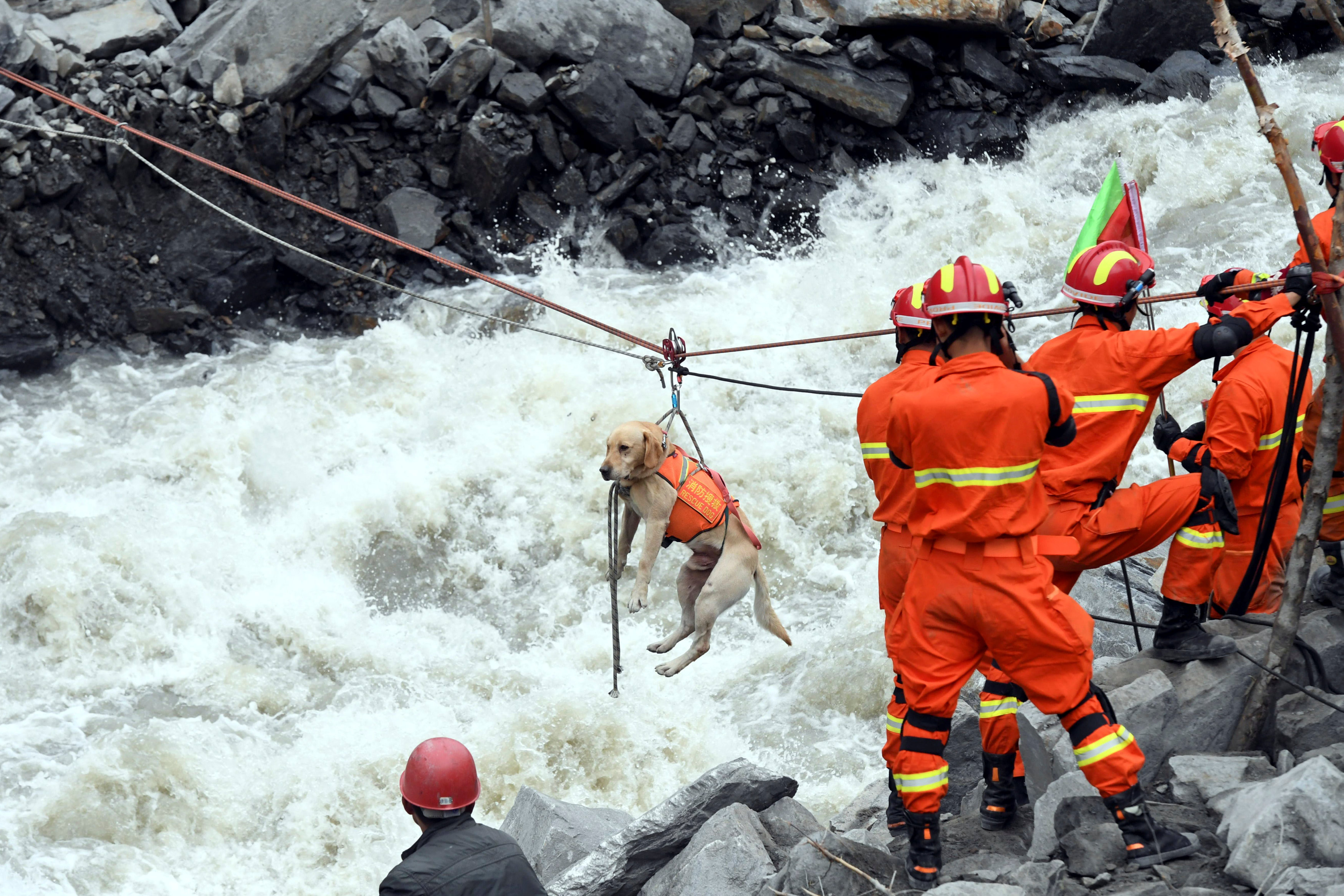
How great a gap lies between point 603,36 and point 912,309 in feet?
33.0

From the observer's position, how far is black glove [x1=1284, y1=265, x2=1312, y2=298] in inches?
177

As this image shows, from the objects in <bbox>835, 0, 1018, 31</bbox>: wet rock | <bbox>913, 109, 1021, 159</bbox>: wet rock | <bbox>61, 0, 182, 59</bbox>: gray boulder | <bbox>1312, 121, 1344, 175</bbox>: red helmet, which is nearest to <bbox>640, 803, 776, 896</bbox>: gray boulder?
<bbox>1312, 121, 1344, 175</bbox>: red helmet

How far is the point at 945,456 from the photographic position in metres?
4.14

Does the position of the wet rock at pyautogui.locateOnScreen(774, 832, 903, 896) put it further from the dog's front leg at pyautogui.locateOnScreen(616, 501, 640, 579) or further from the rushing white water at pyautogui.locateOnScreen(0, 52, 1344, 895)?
the rushing white water at pyautogui.locateOnScreen(0, 52, 1344, 895)

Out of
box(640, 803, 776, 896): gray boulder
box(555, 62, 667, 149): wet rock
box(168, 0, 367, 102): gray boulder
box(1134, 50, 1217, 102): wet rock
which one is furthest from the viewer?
box(1134, 50, 1217, 102): wet rock

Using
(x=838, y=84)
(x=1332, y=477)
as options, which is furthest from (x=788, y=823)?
(x=838, y=84)

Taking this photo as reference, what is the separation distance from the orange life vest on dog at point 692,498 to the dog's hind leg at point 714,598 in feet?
0.56

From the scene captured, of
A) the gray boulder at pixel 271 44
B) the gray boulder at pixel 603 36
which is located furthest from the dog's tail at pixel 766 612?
the gray boulder at pixel 603 36

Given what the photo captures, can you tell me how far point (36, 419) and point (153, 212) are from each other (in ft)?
8.12

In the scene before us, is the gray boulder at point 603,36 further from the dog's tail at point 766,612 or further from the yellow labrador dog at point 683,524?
the dog's tail at point 766,612

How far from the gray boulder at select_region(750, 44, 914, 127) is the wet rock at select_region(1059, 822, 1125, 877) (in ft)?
37.9

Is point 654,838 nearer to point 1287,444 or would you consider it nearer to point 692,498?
point 692,498

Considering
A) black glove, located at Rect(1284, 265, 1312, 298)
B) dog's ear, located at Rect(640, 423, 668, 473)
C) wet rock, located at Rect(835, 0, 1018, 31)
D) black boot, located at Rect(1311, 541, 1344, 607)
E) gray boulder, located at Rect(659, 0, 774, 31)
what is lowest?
black boot, located at Rect(1311, 541, 1344, 607)

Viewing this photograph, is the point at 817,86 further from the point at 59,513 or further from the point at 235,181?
the point at 59,513
